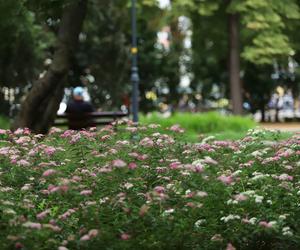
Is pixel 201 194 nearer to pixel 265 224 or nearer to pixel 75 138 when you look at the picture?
pixel 265 224

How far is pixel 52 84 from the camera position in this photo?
1446cm

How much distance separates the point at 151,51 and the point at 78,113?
23.3 metres

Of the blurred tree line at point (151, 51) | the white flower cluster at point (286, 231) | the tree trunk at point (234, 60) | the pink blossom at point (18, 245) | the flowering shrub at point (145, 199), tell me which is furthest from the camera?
the tree trunk at point (234, 60)

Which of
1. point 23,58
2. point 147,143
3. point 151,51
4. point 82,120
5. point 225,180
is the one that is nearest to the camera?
point 225,180

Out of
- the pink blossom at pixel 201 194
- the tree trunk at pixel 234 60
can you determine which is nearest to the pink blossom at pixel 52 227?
the pink blossom at pixel 201 194

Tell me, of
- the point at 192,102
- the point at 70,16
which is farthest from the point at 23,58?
the point at 192,102

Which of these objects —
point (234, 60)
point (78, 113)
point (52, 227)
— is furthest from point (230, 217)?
point (234, 60)

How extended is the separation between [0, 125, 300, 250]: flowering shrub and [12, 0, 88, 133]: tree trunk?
27.3 feet

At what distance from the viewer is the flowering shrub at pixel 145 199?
4.54 metres

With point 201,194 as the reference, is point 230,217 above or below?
below

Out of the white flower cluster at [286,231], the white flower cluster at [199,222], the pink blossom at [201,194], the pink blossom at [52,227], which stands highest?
the pink blossom at [201,194]

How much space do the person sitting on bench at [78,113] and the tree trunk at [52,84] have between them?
1705mm

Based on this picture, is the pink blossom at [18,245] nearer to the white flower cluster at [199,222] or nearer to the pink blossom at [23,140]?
the white flower cluster at [199,222]

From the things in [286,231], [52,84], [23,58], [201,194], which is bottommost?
[286,231]
